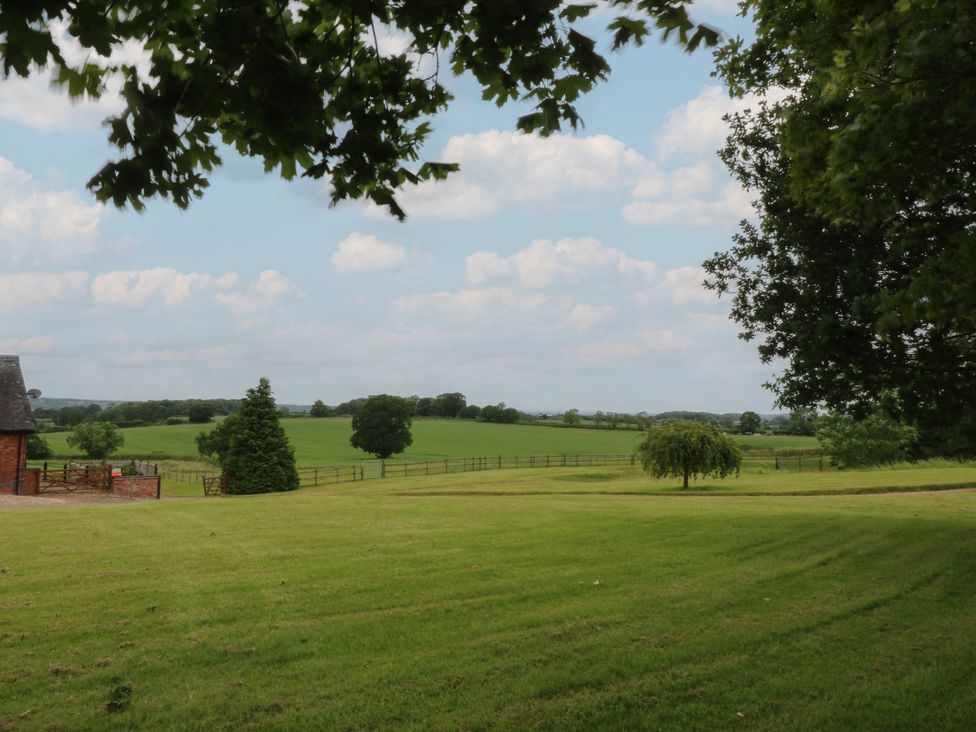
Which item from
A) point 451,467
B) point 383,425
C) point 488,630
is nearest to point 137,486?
point 488,630

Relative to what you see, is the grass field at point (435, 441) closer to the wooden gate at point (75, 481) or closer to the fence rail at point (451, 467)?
the fence rail at point (451, 467)

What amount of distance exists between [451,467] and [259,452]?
18.4 m

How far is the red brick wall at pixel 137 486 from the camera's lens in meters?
31.8

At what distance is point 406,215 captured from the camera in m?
6.07

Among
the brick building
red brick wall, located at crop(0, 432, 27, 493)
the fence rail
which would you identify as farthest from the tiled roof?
the fence rail

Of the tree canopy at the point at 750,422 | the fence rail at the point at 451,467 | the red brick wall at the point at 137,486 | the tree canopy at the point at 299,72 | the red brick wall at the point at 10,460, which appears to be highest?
the tree canopy at the point at 299,72

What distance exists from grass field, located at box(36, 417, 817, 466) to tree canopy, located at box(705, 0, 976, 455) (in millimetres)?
63915

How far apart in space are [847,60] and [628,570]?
7555mm

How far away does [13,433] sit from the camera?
3117cm

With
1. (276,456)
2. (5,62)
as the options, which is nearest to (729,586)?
(5,62)

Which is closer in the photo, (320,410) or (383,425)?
(383,425)

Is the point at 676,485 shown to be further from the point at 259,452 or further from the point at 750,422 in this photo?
the point at 750,422

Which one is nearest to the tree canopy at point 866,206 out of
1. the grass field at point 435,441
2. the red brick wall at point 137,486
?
the red brick wall at point 137,486

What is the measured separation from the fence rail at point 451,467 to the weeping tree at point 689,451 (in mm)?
23696
